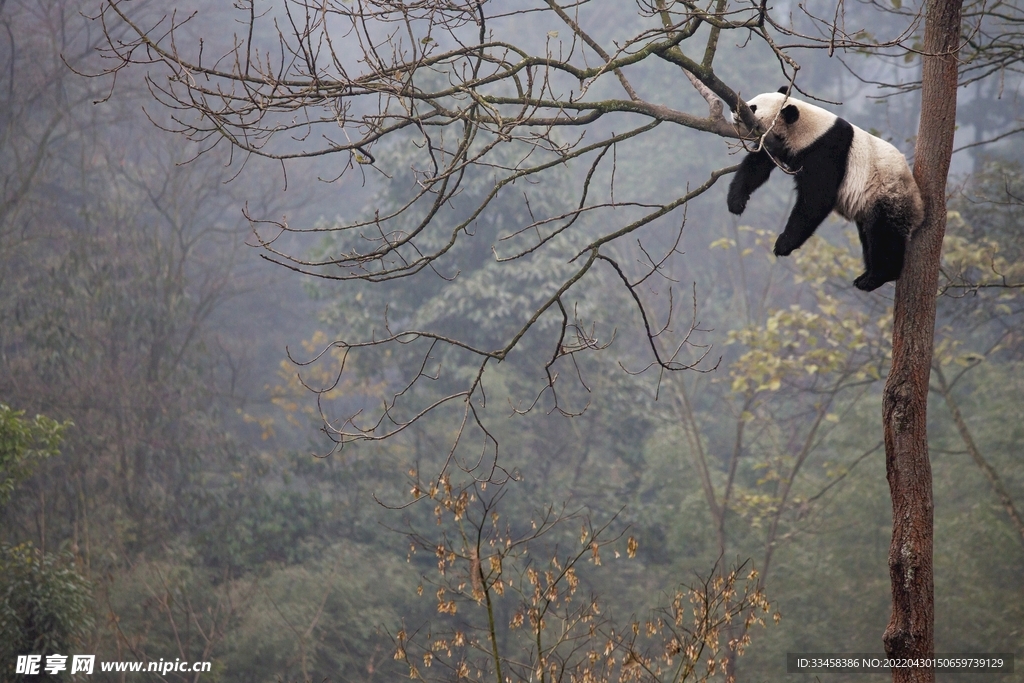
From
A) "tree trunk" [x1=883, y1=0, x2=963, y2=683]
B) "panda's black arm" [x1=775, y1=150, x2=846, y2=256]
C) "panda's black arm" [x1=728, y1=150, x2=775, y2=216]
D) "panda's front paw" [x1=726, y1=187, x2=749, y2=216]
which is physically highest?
"panda's black arm" [x1=728, y1=150, x2=775, y2=216]

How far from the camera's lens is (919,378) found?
9.27ft

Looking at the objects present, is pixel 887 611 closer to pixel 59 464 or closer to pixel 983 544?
pixel 983 544

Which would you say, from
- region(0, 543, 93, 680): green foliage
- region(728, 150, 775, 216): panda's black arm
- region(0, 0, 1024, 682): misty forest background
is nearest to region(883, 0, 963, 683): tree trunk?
region(728, 150, 775, 216): panda's black arm

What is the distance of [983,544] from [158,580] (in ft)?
26.0

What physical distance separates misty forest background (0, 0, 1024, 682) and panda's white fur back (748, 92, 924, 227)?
2566mm

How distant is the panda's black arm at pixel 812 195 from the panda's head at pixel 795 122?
9cm

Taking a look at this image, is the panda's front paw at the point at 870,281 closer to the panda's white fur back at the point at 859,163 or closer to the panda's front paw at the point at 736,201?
the panda's white fur back at the point at 859,163

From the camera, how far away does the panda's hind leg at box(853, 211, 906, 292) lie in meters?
3.13

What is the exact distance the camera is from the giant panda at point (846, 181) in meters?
3.12

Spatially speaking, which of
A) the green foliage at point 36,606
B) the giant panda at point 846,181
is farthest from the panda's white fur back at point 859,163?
the green foliage at point 36,606

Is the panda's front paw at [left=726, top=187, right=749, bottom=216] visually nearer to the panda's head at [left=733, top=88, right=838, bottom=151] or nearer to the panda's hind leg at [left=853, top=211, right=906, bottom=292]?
the panda's head at [left=733, top=88, right=838, bottom=151]

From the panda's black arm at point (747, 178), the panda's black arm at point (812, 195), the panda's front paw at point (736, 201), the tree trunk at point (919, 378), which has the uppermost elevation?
the panda's black arm at point (747, 178)

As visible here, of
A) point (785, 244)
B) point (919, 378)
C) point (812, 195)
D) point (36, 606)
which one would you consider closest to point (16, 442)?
point (36, 606)

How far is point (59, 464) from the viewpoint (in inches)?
339
